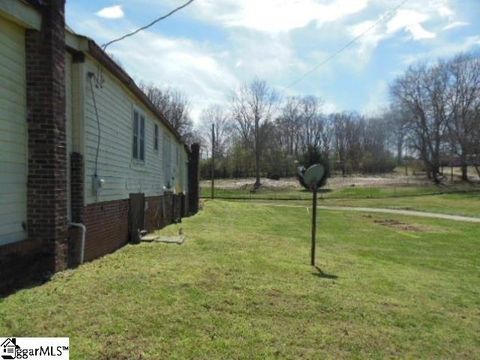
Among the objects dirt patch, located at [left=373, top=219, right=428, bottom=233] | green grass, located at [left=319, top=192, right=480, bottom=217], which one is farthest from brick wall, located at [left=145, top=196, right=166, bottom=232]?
green grass, located at [left=319, top=192, right=480, bottom=217]

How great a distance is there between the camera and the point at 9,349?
4.11 m

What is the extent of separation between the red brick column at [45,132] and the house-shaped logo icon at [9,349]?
2182 millimetres

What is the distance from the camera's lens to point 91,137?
8.11 metres

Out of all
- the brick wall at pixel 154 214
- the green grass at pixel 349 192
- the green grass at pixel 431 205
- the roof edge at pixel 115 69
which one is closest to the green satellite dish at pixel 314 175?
the roof edge at pixel 115 69

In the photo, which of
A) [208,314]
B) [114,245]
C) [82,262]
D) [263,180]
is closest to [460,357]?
[208,314]

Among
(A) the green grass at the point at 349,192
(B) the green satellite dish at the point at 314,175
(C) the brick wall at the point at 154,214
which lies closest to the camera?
(B) the green satellite dish at the point at 314,175

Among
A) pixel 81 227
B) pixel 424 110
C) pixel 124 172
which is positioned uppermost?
pixel 424 110

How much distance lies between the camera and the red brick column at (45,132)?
6.20 m

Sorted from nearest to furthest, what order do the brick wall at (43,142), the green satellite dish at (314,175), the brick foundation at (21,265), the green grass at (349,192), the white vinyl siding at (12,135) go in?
the brick foundation at (21,265)
the white vinyl siding at (12,135)
the brick wall at (43,142)
the green satellite dish at (314,175)
the green grass at (349,192)

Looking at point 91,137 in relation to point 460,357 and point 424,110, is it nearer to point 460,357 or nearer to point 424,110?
point 460,357

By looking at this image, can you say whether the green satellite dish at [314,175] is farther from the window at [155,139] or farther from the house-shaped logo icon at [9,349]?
the house-shaped logo icon at [9,349]

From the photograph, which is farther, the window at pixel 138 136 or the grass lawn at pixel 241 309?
the window at pixel 138 136

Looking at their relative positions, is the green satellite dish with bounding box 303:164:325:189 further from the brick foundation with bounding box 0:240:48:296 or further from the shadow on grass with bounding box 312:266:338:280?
the brick foundation with bounding box 0:240:48:296

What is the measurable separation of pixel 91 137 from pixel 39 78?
1983 mm
